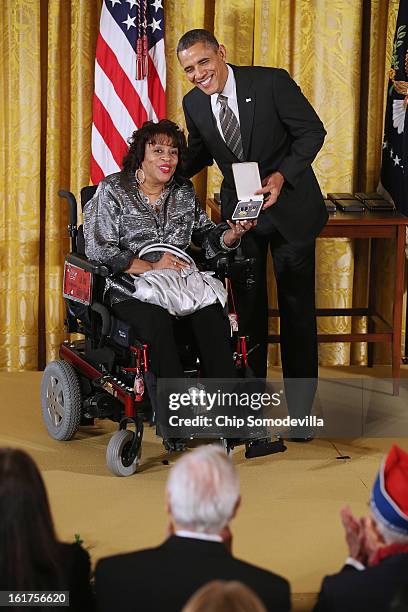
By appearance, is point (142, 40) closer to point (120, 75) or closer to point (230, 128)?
point (120, 75)

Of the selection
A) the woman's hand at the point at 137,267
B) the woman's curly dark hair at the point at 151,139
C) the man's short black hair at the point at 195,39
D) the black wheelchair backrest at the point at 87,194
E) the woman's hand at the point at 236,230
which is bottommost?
the woman's hand at the point at 137,267

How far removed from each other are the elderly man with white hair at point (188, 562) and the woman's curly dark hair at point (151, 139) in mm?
2329

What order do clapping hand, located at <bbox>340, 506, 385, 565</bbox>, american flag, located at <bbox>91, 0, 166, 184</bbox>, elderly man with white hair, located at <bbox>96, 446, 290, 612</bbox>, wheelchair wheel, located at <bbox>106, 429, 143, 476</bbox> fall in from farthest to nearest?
american flag, located at <bbox>91, 0, 166, 184</bbox>, wheelchair wheel, located at <bbox>106, 429, 143, 476</bbox>, clapping hand, located at <bbox>340, 506, 385, 565</bbox>, elderly man with white hair, located at <bbox>96, 446, 290, 612</bbox>

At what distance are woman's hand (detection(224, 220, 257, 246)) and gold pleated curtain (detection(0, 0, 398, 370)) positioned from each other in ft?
3.69

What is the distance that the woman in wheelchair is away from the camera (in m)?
4.27

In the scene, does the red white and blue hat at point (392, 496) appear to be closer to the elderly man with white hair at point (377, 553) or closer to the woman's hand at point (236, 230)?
the elderly man with white hair at point (377, 553)

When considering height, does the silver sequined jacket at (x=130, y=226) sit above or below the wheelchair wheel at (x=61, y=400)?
above

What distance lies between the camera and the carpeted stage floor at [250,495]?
11.8 feet

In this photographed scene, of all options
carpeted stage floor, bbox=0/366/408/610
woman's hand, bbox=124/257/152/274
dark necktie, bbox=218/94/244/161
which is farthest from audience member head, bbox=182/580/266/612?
dark necktie, bbox=218/94/244/161

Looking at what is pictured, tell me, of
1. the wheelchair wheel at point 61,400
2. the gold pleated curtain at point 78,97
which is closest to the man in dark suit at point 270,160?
the wheelchair wheel at point 61,400

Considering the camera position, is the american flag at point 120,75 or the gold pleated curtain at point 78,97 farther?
the gold pleated curtain at point 78,97

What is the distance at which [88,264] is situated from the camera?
4.33 meters

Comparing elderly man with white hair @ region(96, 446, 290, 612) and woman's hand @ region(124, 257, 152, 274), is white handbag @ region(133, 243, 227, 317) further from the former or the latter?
elderly man with white hair @ region(96, 446, 290, 612)

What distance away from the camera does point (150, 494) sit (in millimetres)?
4082
